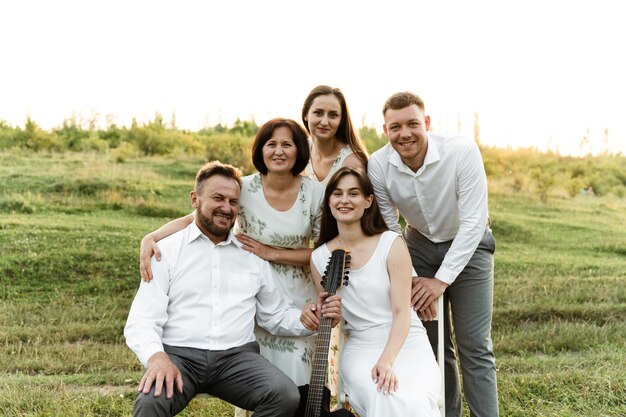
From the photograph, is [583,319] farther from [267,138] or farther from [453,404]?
[267,138]

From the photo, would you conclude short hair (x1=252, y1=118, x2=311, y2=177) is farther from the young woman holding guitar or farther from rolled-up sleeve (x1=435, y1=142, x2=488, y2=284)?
rolled-up sleeve (x1=435, y1=142, x2=488, y2=284)

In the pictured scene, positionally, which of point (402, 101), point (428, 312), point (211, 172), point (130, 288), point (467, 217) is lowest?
point (130, 288)

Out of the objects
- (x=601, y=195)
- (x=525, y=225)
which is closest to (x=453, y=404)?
(x=525, y=225)

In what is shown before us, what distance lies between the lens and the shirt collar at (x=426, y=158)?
3.73 meters

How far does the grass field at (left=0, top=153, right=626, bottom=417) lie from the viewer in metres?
5.13

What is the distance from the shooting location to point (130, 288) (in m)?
8.49

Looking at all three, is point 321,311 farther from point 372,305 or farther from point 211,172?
point 211,172

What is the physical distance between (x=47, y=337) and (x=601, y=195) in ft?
31.2

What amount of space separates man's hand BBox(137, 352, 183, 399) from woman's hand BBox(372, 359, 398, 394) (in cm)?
86

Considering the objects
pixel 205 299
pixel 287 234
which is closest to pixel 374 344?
pixel 287 234

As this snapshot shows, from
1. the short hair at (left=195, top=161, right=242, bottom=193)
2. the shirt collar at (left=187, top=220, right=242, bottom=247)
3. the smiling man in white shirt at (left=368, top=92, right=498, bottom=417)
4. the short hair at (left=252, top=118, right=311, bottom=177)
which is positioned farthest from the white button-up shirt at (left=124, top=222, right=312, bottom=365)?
the smiling man in white shirt at (left=368, top=92, right=498, bottom=417)

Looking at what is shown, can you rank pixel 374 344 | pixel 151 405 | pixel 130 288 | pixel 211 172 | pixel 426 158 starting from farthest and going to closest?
1. pixel 130 288
2. pixel 426 158
3. pixel 211 172
4. pixel 374 344
5. pixel 151 405

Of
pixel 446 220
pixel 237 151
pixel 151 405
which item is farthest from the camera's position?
pixel 237 151

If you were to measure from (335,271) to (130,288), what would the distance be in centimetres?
552
